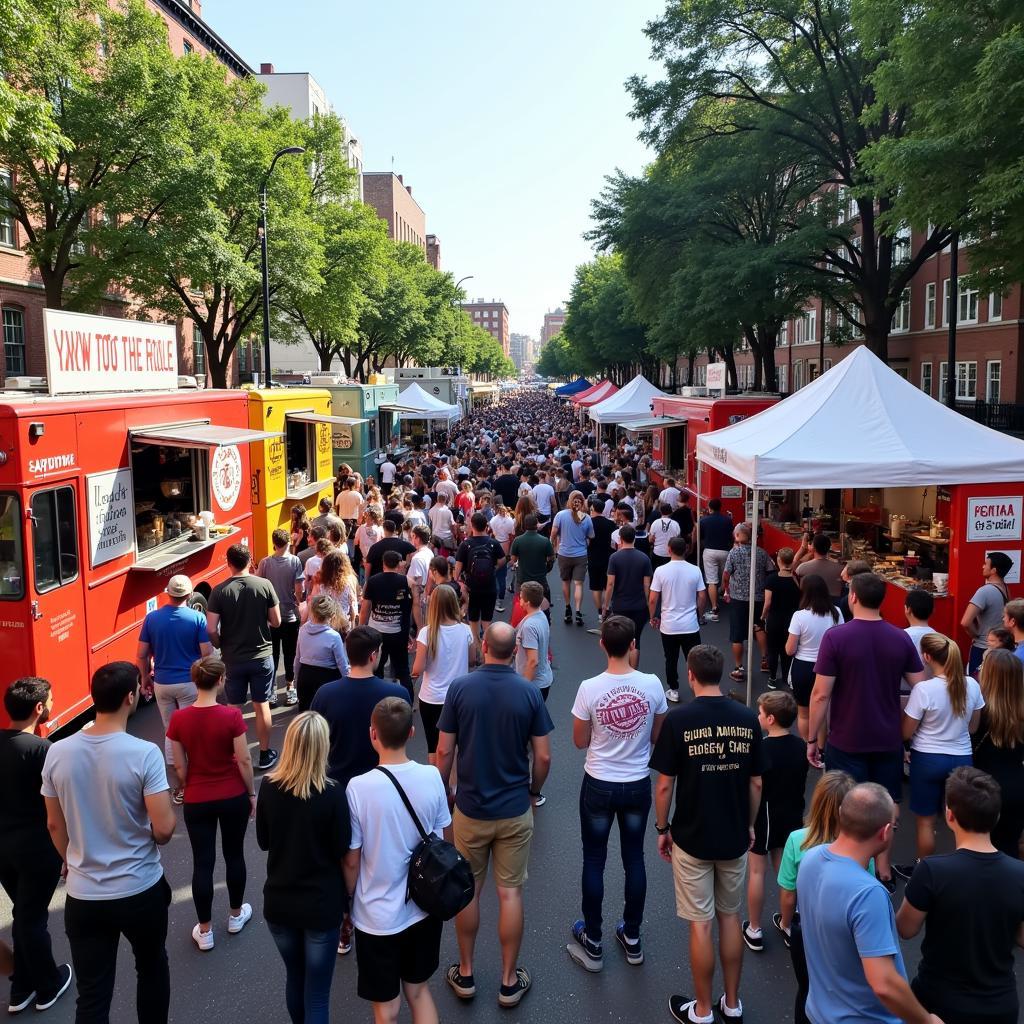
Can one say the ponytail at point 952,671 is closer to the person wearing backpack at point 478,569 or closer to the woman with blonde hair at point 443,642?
the woman with blonde hair at point 443,642

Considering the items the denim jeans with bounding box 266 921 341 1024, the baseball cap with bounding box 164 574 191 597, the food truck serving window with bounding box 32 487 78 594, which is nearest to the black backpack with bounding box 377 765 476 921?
the denim jeans with bounding box 266 921 341 1024

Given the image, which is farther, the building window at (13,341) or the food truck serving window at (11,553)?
the building window at (13,341)

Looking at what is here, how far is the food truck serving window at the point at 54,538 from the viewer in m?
7.09

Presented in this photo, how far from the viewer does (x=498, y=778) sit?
4.46 meters

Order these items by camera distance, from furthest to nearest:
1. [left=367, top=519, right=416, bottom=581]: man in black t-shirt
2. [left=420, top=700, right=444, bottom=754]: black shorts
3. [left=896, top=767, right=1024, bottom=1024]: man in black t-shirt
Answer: [left=367, top=519, right=416, bottom=581]: man in black t-shirt → [left=420, top=700, right=444, bottom=754]: black shorts → [left=896, top=767, right=1024, bottom=1024]: man in black t-shirt

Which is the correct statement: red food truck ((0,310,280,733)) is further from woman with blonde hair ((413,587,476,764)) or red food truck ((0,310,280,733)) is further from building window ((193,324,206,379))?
building window ((193,324,206,379))

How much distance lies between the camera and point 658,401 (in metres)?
21.7

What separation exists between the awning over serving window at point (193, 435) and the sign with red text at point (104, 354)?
626 mm

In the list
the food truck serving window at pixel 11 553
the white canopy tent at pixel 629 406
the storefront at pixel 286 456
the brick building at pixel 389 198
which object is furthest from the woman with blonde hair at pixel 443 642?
the brick building at pixel 389 198

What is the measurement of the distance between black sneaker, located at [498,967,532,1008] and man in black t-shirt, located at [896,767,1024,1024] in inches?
79.2

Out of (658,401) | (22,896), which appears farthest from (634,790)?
(658,401)

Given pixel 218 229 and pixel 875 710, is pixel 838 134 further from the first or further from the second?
pixel 875 710

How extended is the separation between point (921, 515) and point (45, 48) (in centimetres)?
2061

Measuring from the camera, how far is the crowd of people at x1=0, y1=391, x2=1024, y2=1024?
3.21 metres
